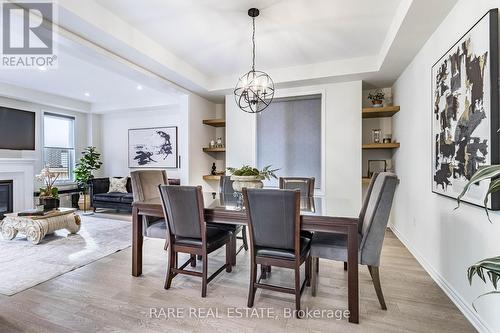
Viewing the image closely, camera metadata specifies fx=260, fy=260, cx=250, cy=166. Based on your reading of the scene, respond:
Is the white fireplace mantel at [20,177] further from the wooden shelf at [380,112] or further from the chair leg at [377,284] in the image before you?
the wooden shelf at [380,112]

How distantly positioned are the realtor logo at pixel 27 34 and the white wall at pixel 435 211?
142 inches

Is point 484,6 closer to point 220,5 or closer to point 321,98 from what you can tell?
point 220,5

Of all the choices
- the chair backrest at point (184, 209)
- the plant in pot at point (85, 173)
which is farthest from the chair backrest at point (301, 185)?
the plant in pot at point (85, 173)

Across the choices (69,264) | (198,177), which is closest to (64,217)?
(69,264)

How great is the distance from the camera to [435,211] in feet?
8.57

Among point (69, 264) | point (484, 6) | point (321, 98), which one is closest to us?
point (484, 6)

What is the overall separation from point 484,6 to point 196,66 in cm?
349

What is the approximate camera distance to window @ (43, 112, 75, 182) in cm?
614

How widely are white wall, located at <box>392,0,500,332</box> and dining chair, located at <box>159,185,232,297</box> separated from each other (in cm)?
197

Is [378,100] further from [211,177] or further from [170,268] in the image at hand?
[170,268]

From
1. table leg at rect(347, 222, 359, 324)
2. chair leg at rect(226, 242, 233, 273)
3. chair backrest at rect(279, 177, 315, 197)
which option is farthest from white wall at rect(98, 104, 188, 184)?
table leg at rect(347, 222, 359, 324)

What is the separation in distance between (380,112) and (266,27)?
241 centimetres

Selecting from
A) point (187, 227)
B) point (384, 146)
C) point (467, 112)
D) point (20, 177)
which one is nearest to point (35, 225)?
point (20, 177)

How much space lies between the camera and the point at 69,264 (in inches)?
115
